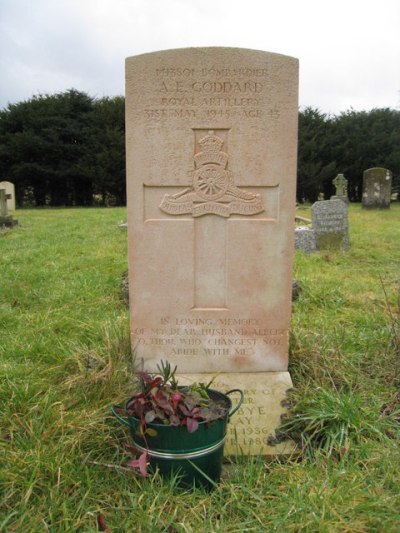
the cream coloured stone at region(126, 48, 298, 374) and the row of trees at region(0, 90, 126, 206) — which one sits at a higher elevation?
the row of trees at region(0, 90, 126, 206)

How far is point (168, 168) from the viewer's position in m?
3.09

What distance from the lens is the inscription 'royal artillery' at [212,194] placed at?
306cm

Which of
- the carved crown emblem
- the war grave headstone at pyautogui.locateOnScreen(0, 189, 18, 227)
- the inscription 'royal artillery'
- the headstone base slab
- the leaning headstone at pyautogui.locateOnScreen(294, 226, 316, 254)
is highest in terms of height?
the carved crown emblem

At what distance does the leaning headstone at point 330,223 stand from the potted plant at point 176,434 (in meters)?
6.97

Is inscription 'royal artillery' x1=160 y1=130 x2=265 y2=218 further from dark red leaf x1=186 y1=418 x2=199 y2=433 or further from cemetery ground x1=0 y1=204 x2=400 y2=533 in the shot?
dark red leaf x1=186 y1=418 x2=199 y2=433

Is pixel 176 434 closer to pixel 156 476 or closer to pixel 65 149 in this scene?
pixel 156 476

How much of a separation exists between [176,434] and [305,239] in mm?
6955

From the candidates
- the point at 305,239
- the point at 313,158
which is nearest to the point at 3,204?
the point at 305,239

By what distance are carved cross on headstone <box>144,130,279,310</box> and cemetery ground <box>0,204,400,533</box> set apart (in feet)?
2.38

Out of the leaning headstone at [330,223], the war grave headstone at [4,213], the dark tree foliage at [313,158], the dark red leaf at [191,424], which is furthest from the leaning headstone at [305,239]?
the dark tree foliage at [313,158]

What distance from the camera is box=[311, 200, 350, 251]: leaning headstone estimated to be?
8938 mm

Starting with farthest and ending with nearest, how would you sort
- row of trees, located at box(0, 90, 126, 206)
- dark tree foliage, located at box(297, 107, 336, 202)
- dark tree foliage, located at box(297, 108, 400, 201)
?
1. dark tree foliage, located at box(297, 108, 400, 201)
2. dark tree foliage, located at box(297, 107, 336, 202)
3. row of trees, located at box(0, 90, 126, 206)

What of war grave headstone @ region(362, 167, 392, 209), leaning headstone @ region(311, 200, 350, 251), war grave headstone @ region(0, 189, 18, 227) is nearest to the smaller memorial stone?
leaning headstone @ region(311, 200, 350, 251)

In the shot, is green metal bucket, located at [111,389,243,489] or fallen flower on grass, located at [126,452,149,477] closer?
fallen flower on grass, located at [126,452,149,477]
